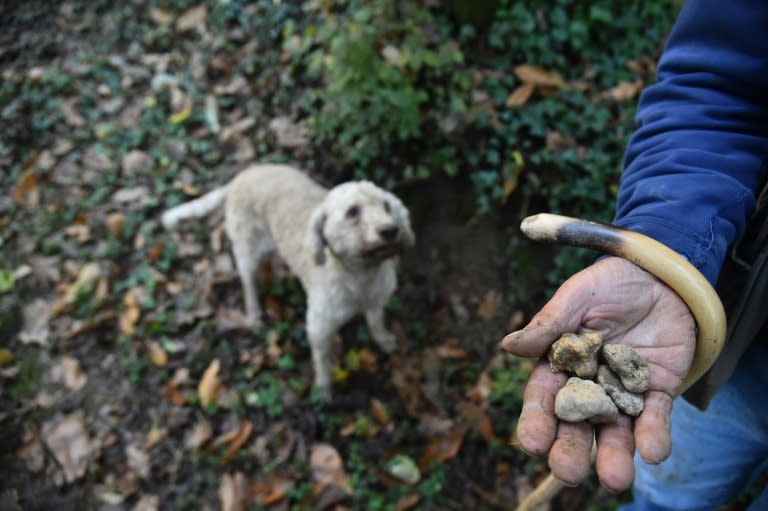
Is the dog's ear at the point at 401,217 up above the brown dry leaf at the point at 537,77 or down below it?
below

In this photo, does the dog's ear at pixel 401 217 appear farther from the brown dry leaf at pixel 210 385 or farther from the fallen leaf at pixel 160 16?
the fallen leaf at pixel 160 16

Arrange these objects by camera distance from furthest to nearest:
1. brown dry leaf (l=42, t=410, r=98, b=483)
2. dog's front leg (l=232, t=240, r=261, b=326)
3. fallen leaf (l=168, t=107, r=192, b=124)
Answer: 1. fallen leaf (l=168, t=107, r=192, b=124)
2. dog's front leg (l=232, t=240, r=261, b=326)
3. brown dry leaf (l=42, t=410, r=98, b=483)

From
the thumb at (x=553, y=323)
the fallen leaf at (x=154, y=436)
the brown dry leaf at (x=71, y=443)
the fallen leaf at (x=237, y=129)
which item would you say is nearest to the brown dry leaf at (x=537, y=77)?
the fallen leaf at (x=237, y=129)

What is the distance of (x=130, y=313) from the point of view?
13.4 ft

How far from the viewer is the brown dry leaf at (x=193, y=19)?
591 cm

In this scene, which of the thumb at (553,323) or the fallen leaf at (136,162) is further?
the fallen leaf at (136,162)

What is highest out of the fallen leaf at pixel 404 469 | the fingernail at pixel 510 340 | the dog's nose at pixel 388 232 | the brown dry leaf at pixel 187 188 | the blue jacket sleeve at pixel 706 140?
the blue jacket sleeve at pixel 706 140

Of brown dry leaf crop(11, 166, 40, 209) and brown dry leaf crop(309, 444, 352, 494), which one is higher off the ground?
brown dry leaf crop(11, 166, 40, 209)

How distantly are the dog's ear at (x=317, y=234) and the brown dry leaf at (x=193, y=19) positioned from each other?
3919mm

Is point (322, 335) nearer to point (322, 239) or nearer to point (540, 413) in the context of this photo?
point (322, 239)

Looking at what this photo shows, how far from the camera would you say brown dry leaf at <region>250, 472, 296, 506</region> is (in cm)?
324

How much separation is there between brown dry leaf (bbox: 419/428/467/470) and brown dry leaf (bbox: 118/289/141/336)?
7.90 feet

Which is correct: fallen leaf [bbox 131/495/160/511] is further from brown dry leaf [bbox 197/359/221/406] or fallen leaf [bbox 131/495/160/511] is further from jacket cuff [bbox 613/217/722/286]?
jacket cuff [bbox 613/217/722/286]

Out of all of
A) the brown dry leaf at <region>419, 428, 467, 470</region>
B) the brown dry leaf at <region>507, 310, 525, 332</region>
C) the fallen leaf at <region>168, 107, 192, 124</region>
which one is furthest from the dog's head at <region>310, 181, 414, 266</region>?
the fallen leaf at <region>168, 107, 192, 124</region>
